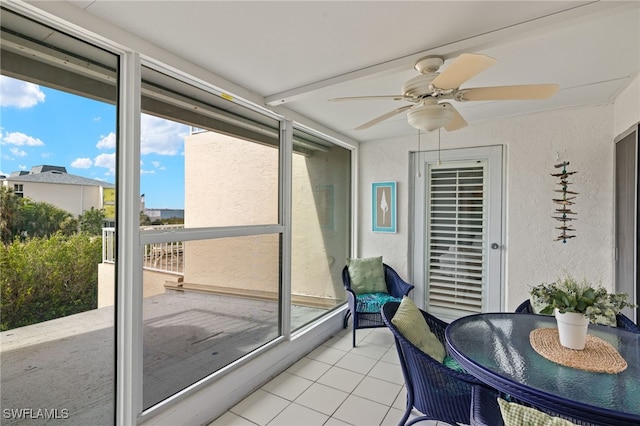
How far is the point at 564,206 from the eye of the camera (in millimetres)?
2855

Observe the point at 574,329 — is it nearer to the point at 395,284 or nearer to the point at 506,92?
the point at 506,92

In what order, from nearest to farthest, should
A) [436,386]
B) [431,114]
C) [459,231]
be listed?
[436,386], [431,114], [459,231]

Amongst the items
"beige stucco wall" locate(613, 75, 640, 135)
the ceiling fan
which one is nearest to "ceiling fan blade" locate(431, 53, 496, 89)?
the ceiling fan

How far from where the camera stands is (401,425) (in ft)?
5.99

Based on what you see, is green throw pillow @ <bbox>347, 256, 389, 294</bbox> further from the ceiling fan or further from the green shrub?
the green shrub

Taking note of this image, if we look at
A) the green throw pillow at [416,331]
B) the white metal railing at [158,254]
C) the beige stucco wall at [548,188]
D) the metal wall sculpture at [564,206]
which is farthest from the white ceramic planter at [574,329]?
the white metal railing at [158,254]

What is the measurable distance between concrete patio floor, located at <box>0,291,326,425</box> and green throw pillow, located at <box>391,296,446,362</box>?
4.48 ft

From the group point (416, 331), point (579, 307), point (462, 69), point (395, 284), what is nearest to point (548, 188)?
point (395, 284)

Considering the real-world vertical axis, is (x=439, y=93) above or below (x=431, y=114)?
above

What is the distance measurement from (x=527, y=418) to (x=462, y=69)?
1318 millimetres

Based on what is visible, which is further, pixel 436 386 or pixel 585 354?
pixel 436 386

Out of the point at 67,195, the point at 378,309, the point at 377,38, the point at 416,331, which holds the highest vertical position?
the point at 377,38

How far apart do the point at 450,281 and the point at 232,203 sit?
2706 millimetres

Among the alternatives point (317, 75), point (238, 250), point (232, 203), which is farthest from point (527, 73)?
point (238, 250)
